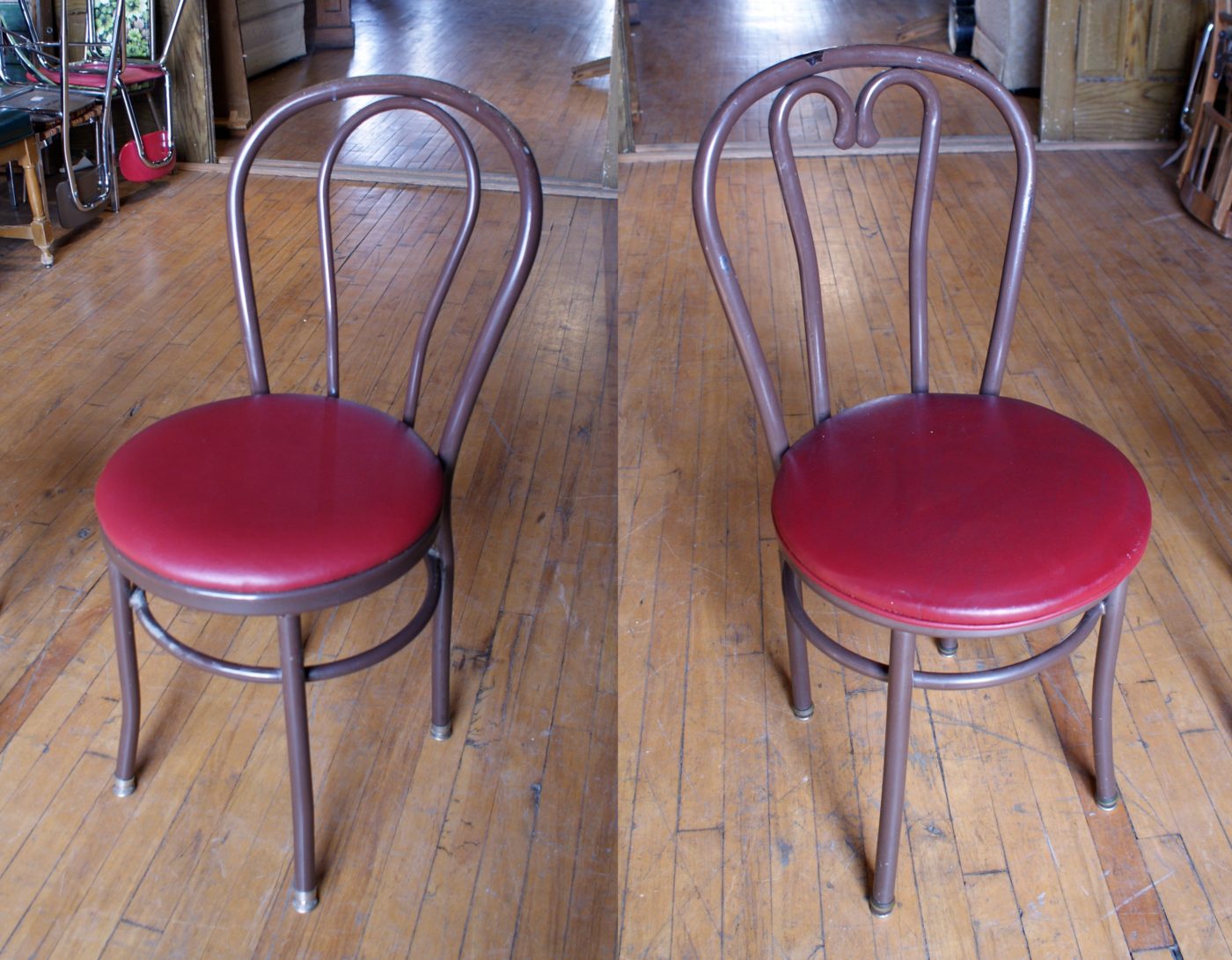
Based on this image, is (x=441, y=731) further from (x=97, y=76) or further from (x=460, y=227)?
(x=97, y=76)

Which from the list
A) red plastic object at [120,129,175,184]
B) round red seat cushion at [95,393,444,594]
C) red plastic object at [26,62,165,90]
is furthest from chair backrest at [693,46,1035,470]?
red plastic object at [120,129,175,184]

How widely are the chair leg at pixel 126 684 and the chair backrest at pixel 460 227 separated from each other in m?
0.33

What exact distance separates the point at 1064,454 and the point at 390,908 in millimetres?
1017

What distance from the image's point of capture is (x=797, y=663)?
1641 mm

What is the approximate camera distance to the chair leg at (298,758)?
4.47 ft

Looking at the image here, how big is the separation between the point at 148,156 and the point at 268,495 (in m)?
3.28

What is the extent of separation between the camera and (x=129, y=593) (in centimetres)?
147

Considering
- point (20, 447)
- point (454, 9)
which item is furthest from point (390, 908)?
point (454, 9)

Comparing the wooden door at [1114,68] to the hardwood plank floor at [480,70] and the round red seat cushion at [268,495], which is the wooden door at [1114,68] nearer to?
the hardwood plank floor at [480,70]

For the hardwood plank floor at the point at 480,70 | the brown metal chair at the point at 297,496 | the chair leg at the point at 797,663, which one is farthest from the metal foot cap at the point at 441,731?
the hardwood plank floor at the point at 480,70

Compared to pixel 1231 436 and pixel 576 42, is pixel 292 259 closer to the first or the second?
pixel 1231 436

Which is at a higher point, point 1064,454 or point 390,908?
point 1064,454

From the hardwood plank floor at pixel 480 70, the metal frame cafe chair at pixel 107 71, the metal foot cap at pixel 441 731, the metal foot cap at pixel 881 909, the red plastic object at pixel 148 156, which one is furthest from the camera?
the hardwood plank floor at pixel 480 70

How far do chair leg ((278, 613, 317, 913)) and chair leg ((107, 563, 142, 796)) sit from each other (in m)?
0.21
